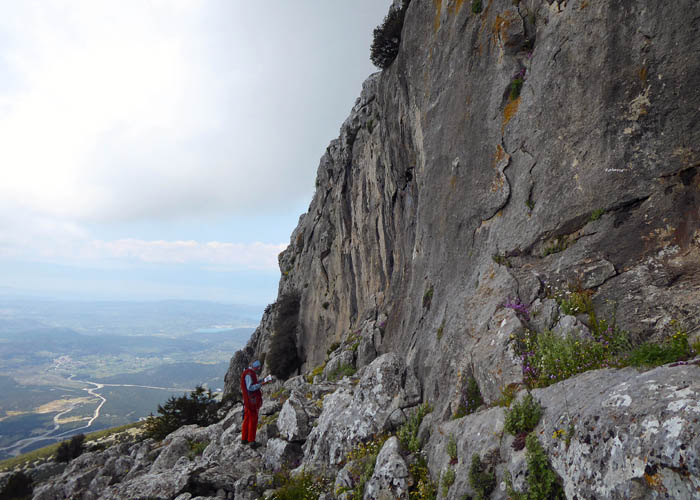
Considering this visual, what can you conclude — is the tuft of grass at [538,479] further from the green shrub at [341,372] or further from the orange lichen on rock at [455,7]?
the green shrub at [341,372]

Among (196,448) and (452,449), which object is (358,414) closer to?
(452,449)

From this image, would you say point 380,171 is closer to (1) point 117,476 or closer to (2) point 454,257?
(2) point 454,257

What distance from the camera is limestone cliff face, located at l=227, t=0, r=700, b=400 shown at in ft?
23.5

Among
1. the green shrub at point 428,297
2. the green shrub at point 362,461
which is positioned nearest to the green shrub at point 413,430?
the green shrub at point 362,461

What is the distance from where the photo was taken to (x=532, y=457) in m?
5.46

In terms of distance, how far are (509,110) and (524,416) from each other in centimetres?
906

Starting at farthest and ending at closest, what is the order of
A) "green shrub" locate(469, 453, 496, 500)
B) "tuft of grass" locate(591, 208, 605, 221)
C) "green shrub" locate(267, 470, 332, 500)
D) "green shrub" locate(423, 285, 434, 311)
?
"green shrub" locate(423, 285, 434, 311) → "green shrub" locate(267, 470, 332, 500) → "tuft of grass" locate(591, 208, 605, 221) → "green shrub" locate(469, 453, 496, 500)

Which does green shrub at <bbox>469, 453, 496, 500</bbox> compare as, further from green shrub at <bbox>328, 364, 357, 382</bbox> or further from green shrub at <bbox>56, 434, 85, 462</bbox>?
green shrub at <bbox>56, 434, 85, 462</bbox>

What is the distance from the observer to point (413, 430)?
934 cm

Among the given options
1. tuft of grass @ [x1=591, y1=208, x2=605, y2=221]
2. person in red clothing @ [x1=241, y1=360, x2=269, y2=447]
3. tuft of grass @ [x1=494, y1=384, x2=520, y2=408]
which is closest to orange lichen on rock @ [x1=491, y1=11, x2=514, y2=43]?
tuft of grass @ [x1=591, y1=208, x2=605, y2=221]

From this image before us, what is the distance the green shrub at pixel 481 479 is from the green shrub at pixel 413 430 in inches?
106

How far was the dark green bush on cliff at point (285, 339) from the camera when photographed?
140 ft

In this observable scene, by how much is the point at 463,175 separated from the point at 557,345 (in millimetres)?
7472

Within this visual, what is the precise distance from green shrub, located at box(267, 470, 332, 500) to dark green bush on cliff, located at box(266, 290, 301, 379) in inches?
1321
